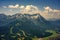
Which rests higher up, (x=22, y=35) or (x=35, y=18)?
(x=35, y=18)

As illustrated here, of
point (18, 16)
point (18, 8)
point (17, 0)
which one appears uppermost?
point (17, 0)

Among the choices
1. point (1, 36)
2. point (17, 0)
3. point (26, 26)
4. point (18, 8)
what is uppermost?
point (17, 0)

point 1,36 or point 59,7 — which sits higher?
point 59,7

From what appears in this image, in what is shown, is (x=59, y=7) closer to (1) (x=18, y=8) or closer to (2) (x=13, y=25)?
(1) (x=18, y=8)

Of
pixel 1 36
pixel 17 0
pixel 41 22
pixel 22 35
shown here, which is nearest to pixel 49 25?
pixel 41 22

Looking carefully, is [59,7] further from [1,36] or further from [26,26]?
[1,36]

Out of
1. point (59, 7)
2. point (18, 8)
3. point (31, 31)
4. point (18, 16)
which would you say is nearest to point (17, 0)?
point (18, 8)
